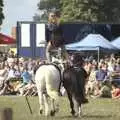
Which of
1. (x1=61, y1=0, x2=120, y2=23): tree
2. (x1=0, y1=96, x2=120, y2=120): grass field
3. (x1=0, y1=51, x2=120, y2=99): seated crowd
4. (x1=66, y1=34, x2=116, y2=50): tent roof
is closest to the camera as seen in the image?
(x1=0, y1=96, x2=120, y2=120): grass field

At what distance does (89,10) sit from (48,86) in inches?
2120

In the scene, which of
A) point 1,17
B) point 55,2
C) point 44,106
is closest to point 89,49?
point 44,106

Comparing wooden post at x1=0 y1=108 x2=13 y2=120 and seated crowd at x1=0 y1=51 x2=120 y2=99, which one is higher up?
wooden post at x1=0 y1=108 x2=13 y2=120

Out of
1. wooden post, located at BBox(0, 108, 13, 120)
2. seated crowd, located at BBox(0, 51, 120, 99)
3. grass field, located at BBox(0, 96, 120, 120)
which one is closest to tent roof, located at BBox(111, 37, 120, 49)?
seated crowd, located at BBox(0, 51, 120, 99)

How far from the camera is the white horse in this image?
15.8 m

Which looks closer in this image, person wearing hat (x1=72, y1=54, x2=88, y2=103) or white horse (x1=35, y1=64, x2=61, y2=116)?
white horse (x1=35, y1=64, x2=61, y2=116)

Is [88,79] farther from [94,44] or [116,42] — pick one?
[116,42]

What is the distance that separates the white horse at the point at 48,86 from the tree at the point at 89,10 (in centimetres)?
5033

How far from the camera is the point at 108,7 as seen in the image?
74.8m

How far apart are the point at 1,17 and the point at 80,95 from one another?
6532 centimetres

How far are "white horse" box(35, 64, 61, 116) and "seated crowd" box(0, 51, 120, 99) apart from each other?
8426mm

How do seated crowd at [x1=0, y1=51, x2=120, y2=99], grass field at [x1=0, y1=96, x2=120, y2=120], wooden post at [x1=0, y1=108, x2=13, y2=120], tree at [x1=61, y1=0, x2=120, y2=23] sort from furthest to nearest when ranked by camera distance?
1. tree at [x1=61, y1=0, x2=120, y2=23]
2. seated crowd at [x1=0, y1=51, x2=120, y2=99]
3. grass field at [x1=0, y1=96, x2=120, y2=120]
4. wooden post at [x1=0, y1=108, x2=13, y2=120]

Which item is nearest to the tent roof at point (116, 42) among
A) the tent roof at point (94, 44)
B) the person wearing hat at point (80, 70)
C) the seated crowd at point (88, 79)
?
the tent roof at point (94, 44)

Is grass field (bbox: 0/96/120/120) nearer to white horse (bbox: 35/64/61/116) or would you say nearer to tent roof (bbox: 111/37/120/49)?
white horse (bbox: 35/64/61/116)
